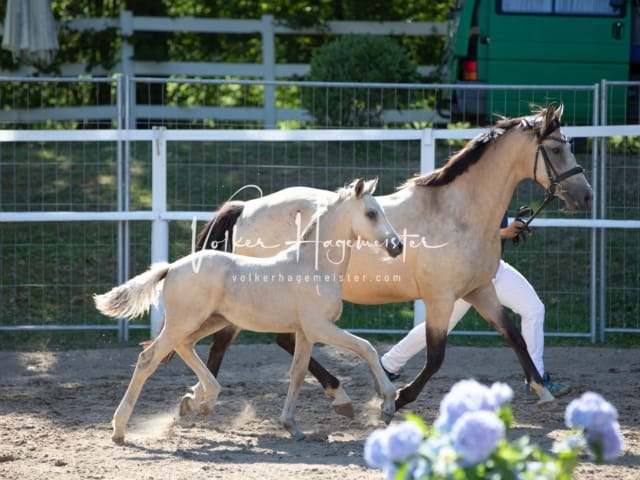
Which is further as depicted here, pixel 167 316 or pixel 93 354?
pixel 93 354

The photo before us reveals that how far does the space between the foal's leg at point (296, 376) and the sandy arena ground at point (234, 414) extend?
0.09m

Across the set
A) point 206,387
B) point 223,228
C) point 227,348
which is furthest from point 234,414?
point 223,228

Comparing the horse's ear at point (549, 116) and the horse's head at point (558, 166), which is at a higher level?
the horse's ear at point (549, 116)

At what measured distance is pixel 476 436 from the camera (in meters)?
2.76

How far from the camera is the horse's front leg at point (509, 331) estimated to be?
21.6ft

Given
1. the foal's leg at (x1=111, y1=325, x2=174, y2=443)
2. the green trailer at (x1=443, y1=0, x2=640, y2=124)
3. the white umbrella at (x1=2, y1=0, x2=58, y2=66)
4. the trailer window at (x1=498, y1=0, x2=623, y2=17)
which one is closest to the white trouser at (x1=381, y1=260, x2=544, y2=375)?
the foal's leg at (x1=111, y1=325, x2=174, y2=443)

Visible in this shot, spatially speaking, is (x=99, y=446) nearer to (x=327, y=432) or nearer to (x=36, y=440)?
(x=36, y=440)

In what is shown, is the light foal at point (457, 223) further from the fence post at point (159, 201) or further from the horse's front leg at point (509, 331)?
the fence post at point (159, 201)

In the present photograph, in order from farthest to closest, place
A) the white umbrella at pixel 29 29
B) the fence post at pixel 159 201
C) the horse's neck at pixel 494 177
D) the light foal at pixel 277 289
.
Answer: the white umbrella at pixel 29 29
the fence post at pixel 159 201
the horse's neck at pixel 494 177
the light foal at pixel 277 289

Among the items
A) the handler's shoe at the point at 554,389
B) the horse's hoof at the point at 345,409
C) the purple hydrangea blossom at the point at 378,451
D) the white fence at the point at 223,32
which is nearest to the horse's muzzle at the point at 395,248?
the horse's hoof at the point at 345,409

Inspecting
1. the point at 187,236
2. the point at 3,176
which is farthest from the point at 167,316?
the point at 3,176

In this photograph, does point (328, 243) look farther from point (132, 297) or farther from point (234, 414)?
point (234, 414)

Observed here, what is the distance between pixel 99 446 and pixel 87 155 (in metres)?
8.39

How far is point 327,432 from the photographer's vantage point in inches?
251
